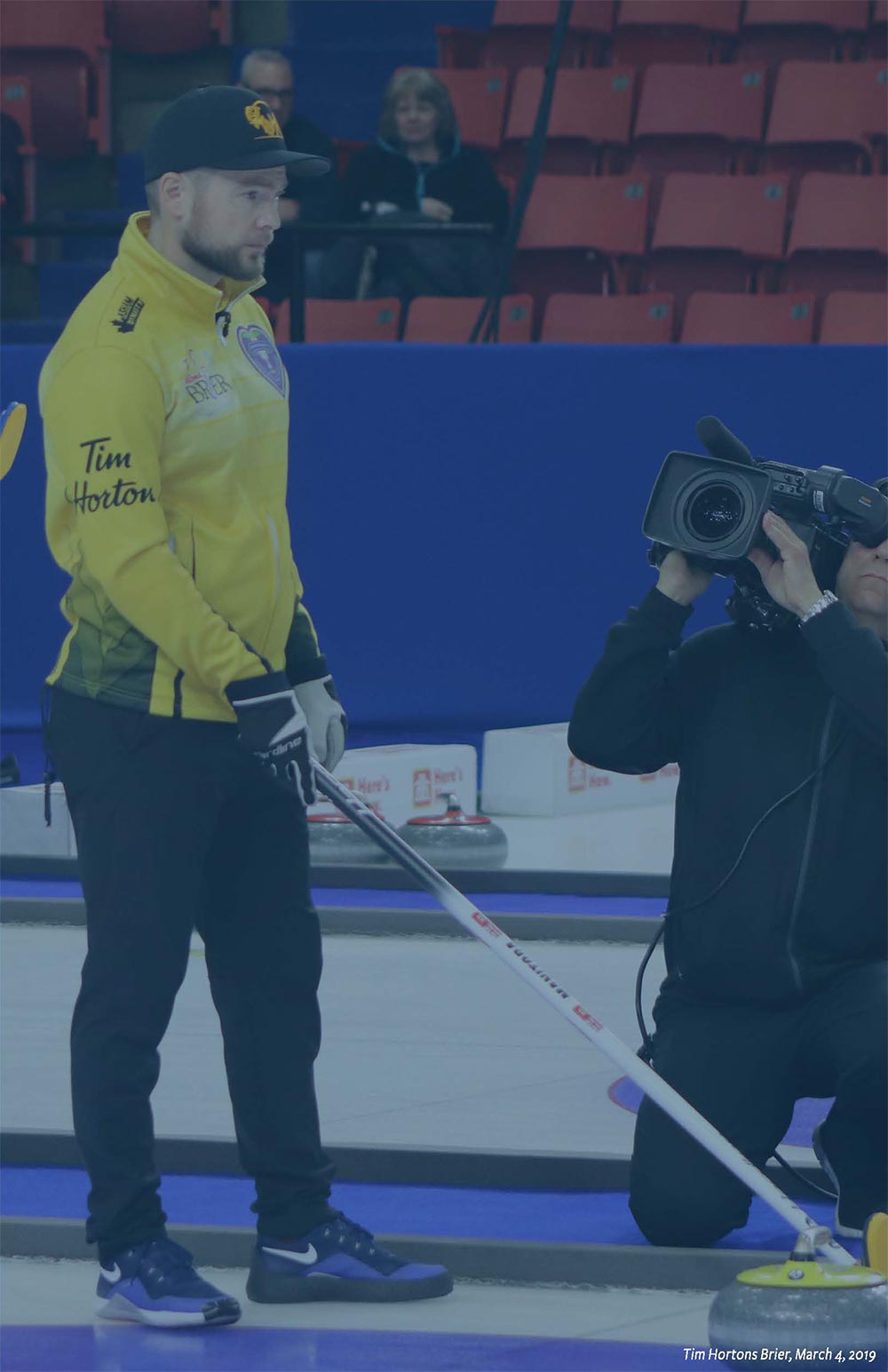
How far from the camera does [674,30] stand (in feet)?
32.4

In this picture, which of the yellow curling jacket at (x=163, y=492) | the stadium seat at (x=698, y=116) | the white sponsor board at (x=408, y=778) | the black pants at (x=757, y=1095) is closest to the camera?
the yellow curling jacket at (x=163, y=492)

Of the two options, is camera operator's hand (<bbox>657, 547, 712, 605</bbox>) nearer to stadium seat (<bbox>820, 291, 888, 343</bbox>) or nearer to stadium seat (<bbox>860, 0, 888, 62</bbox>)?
stadium seat (<bbox>820, 291, 888, 343</bbox>)

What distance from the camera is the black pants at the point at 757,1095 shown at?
310 cm

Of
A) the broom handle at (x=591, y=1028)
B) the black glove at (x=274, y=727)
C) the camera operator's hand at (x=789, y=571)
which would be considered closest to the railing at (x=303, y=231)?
the camera operator's hand at (x=789, y=571)

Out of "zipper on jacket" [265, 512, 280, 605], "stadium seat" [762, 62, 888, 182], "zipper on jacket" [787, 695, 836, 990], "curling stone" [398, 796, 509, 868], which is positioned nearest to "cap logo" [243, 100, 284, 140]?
"zipper on jacket" [265, 512, 280, 605]

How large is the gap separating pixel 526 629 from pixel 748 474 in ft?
15.6

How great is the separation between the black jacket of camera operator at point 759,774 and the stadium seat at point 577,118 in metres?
6.65

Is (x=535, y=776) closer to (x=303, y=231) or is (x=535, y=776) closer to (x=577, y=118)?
(x=303, y=231)

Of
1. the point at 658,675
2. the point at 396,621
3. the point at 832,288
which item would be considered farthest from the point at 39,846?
the point at 832,288

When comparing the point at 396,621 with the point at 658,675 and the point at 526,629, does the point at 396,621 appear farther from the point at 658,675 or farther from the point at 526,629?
the point at 658,675

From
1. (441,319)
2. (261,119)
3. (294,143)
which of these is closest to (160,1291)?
(261,119)

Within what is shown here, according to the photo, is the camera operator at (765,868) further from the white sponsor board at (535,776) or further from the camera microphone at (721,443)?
the white sponsor board at (535,776)

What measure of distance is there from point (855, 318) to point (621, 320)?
0.89 meters

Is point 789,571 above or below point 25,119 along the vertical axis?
above
